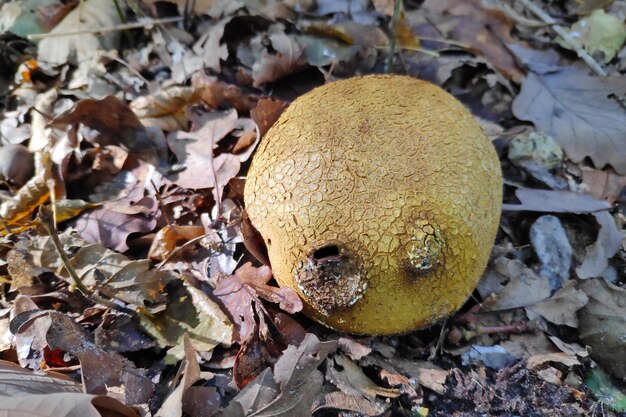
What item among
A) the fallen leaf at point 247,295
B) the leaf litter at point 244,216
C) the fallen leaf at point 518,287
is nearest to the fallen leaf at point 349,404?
the leaf litter at point 244,216

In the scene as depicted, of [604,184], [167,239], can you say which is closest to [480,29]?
[604,184]

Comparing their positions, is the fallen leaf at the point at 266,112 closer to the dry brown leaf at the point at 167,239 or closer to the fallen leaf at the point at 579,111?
the dry brown leaf at the point at 167,239

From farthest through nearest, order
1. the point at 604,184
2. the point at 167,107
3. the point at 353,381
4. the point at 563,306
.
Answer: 1. the point at 167,107
2. the point at 604,184
3. the point at 563,306
4. the point at 353,381

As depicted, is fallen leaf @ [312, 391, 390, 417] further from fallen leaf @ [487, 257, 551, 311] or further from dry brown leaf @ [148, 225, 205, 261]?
dry brown leaf @ [148, 225, 205, 261]

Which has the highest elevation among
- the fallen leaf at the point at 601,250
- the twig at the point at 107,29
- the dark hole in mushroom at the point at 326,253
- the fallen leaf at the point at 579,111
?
the twig at the point at 107,29

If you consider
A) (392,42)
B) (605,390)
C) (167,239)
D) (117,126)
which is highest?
(392,42)

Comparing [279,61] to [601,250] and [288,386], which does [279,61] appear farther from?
[601,250]

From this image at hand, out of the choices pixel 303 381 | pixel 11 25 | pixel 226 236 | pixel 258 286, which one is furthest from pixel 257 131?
pixel 11 25

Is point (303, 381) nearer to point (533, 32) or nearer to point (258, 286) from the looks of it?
point (258, 286)
